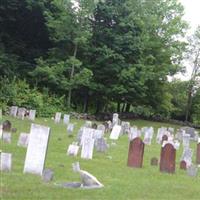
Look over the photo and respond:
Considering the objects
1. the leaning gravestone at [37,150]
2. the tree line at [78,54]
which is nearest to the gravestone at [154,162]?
the leaning gravestone at [37,150]

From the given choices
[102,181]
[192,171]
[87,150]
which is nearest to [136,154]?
[87,150]

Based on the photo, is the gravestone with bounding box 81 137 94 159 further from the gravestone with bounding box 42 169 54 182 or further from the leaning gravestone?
the gravestone with bounding box 42 169 54 182

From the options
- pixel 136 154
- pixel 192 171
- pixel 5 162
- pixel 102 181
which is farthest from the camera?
pixel 136 154

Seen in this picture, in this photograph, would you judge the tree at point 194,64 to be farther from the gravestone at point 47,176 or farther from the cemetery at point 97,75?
the gravestone at point 47,176

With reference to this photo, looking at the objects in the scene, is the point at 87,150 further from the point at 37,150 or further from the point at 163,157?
the point at 37,150

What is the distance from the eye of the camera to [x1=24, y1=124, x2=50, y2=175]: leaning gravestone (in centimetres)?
A: 1030

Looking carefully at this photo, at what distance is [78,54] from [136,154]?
2621 centimetres

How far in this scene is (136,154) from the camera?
13117 millimetres

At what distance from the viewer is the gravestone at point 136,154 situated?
13062 millimetres

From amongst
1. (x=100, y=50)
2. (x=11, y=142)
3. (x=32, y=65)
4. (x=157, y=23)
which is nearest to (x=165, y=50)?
(x=157, y=23)

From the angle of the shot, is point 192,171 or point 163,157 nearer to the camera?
point 192,171

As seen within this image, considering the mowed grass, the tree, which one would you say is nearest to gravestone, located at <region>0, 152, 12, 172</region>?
the mowed grass

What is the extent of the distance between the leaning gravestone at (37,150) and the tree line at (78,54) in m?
21.1

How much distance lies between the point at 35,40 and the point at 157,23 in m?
11.5
